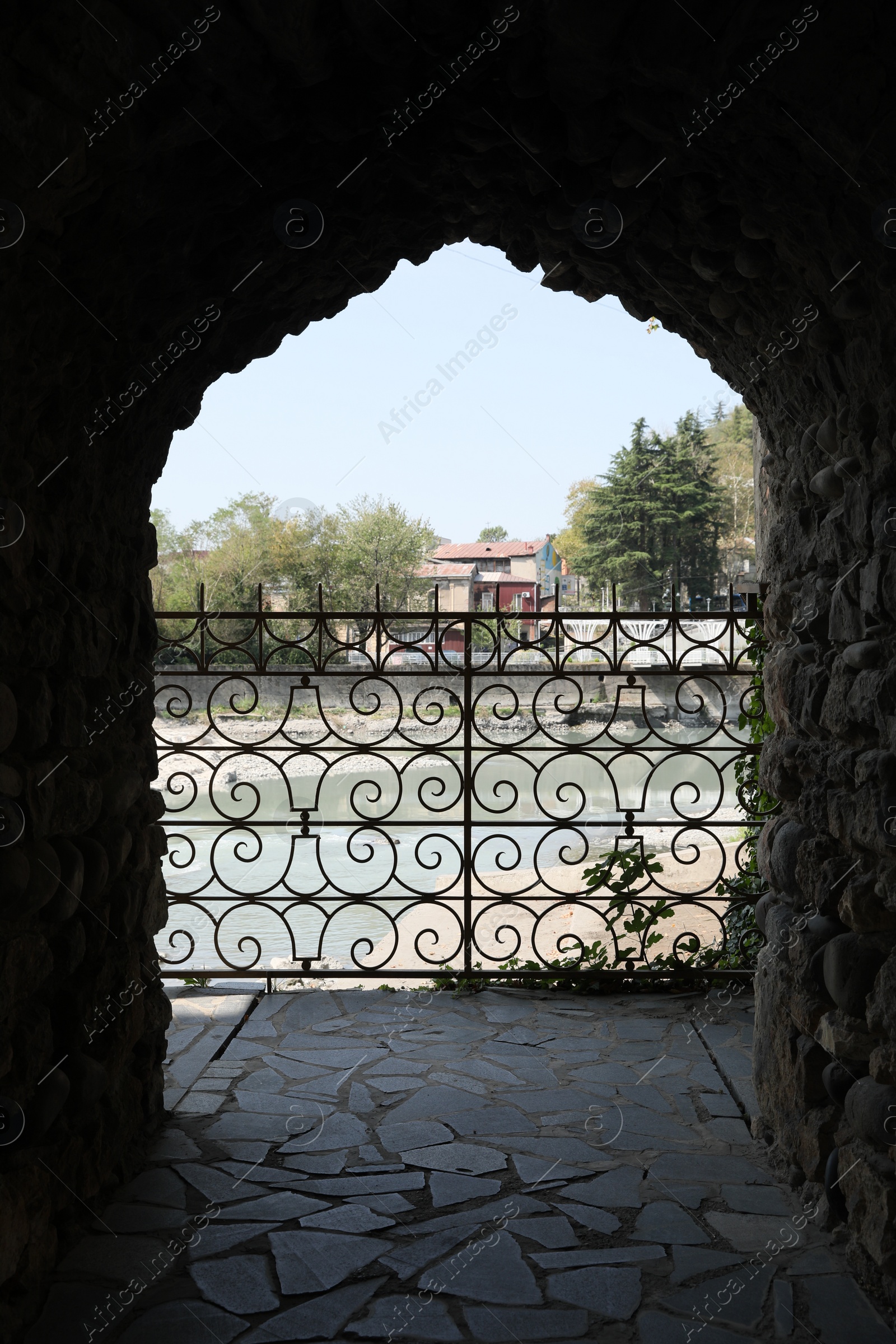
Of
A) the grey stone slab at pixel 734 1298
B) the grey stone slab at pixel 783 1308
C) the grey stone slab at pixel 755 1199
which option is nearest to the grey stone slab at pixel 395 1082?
the grey stone slab at pixel 755 1199

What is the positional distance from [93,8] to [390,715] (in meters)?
11.6

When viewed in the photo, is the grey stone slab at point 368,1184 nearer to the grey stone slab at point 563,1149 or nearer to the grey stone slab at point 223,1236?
the grey stone slab at point 223,1236

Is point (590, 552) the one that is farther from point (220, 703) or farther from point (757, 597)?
point (757, 597)

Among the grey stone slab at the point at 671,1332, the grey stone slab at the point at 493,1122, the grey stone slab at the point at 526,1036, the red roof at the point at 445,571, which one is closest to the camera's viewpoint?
the grey stone slab at the point at 671,1332

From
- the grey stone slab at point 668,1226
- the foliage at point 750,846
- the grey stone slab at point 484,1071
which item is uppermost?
the foliage at point 750,846

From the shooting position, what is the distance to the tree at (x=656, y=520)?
30734 millimetres

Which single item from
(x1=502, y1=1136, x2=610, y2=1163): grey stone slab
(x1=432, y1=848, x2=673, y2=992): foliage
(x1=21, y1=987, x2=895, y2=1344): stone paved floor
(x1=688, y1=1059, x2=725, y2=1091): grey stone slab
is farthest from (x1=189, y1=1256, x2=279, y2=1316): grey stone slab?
(x1=432, y1=848, x2=673, y2=992): foliage

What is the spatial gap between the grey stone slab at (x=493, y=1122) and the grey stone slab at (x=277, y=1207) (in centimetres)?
56

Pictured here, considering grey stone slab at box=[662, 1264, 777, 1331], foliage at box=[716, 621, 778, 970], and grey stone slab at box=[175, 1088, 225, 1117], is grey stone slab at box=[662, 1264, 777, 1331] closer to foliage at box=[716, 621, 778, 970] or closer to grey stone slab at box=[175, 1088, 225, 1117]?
grey stone slab at box=[175, 1088, 225, 1117]

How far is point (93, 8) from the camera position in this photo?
1.55 m

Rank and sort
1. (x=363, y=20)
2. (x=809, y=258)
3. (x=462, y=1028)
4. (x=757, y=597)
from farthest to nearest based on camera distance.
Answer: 1. (x=757, y=597)
2. (x=462, y=1028)
3. (x=809, y=258)
4. (x=363, y=20)

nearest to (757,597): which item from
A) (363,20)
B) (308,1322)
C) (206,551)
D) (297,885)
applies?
(363,20)

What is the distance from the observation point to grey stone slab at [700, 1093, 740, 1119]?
2941 millimetres

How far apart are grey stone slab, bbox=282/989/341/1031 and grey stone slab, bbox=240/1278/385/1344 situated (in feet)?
5.49
